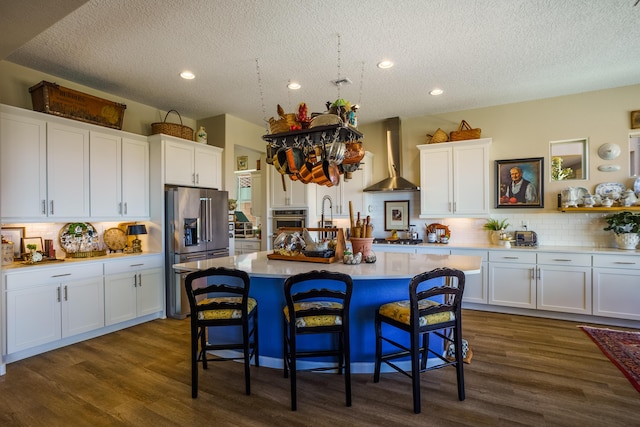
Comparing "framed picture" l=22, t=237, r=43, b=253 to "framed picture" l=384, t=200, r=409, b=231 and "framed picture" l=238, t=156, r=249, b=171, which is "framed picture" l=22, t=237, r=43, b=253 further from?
"framed picture" l=384, t=200, r=409, b=231

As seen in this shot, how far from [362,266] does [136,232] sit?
2.96 metres

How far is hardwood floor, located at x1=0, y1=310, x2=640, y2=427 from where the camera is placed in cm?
216

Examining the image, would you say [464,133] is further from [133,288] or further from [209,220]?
[133,288]

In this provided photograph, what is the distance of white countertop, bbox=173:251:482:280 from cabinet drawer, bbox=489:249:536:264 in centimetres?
160

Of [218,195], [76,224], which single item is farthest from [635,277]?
[76,224]

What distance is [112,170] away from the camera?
3967mm

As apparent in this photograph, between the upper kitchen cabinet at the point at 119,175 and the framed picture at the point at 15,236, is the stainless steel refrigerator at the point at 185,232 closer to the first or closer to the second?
the upper kitchen cabinet at the point at 119,175

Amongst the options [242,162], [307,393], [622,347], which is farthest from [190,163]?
[622,347]

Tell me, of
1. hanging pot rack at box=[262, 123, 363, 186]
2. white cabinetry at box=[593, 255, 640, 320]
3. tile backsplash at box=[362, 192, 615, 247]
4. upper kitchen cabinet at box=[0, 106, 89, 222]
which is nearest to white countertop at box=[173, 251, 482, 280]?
hanging pot rack at box=[262, 123, 363, 186]

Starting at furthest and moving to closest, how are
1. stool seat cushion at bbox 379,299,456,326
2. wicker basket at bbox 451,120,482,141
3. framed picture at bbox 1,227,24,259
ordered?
wicker basket at bbox 451,120,482,141, framed picture at bbox 1,227,24,259, stool seat cushion at bbox 379,299,456,326

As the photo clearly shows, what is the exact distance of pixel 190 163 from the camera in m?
4.65

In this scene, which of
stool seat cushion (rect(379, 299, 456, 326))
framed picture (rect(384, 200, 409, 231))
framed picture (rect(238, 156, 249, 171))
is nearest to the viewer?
stool seat cushion (rect(379, 299, 456, 326))

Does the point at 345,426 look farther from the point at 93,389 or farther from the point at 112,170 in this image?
the point at 112,170

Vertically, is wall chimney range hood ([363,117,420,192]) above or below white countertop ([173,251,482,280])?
above
